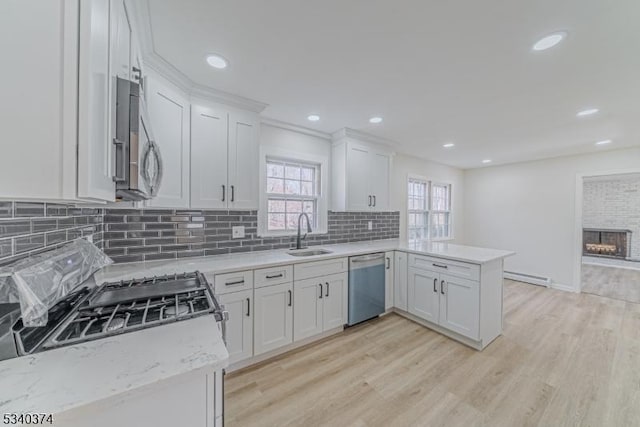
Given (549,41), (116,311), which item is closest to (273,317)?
(116,311)

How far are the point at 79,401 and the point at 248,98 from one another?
2.38m

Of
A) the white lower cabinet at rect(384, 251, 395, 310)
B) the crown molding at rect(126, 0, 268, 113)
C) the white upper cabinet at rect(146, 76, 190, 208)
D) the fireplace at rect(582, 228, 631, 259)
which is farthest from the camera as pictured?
the fireplace at rect(582, 228, 631, 259)

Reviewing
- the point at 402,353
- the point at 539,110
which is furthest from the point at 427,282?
the point at 539,110

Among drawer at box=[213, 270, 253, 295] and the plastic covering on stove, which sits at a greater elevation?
the plastic covering on stove

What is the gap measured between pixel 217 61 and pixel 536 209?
5.78 metres

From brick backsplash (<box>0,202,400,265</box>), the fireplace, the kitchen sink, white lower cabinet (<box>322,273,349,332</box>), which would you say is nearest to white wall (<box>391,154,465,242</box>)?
brick backsplash (<box>0,202,400,265</box>)

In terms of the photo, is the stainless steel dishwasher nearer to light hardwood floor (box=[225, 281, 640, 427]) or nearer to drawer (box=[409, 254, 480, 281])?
light hardwood floor (box=[225, 281, 640, 427])

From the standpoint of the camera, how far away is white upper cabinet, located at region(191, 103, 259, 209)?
214cm

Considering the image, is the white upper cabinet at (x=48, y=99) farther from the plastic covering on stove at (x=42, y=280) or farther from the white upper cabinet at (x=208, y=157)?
the white upper cabinet at (x=208, y=157)

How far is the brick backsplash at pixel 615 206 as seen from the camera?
649 centimetres

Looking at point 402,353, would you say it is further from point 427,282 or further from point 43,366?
point 43,366

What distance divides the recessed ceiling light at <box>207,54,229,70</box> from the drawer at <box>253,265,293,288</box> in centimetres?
168

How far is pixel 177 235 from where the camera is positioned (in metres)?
2.25

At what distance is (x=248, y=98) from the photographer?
2350 millimetres
